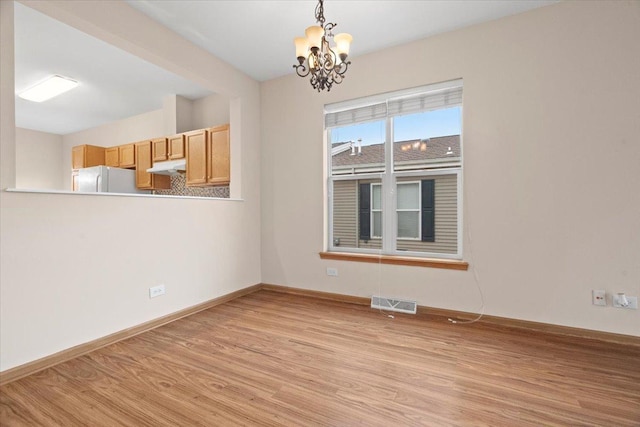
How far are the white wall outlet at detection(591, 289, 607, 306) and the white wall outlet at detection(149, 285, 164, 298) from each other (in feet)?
12.7

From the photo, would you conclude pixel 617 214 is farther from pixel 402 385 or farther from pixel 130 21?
pixel 130 21

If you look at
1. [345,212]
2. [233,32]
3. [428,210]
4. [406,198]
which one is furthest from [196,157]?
[428,210]

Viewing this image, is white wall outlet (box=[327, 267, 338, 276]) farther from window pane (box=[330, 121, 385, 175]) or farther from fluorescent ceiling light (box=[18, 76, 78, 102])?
fluorescent ceiling light (box=[18, 76, 78, 102])

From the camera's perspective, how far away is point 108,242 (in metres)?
2.39

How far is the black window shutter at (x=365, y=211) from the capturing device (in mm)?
3469

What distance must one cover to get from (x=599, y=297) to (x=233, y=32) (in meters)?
4.10

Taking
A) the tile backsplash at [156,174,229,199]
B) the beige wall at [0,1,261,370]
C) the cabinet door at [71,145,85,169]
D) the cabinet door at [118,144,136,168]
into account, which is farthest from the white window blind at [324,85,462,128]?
the cabinet door at [71,145,85,169]

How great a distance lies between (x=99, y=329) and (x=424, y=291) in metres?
3.00

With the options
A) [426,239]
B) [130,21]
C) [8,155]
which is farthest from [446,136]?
[8,155]

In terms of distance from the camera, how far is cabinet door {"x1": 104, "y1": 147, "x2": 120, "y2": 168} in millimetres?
5062

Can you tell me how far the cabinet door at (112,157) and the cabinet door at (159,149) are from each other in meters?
1.04

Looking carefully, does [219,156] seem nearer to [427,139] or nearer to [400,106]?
[400,106]

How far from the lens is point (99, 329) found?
2320mm

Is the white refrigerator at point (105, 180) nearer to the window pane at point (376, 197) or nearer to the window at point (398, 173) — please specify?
the window at point (398, 173)
